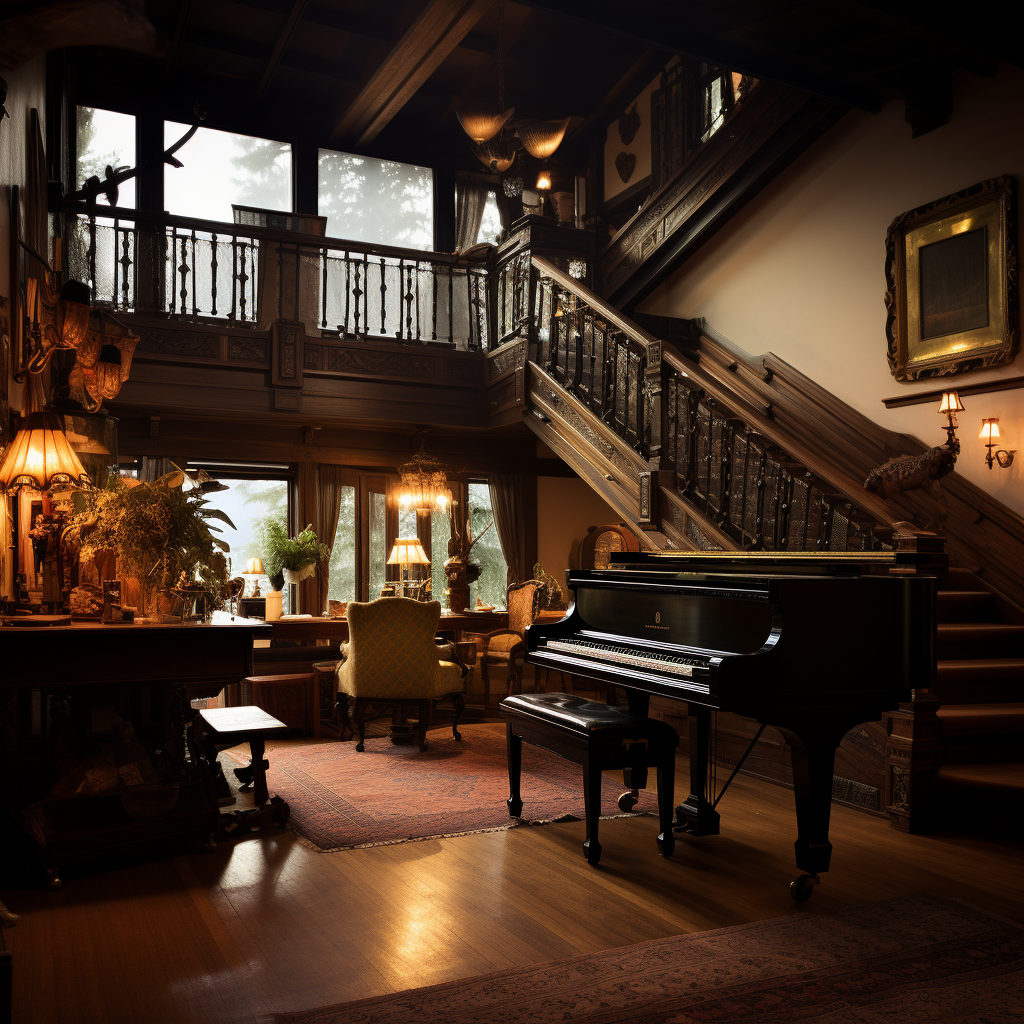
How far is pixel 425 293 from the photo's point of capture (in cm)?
892

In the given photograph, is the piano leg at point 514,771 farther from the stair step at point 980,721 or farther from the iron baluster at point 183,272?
the iron baluster at point 183,272

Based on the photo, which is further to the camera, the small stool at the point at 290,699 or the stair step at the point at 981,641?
the small stool at the point at 290,699

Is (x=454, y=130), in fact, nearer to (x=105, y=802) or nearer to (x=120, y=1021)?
(x=105, y=802)

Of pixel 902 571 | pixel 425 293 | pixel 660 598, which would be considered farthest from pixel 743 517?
pixel 425 293

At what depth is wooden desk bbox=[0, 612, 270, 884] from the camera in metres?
3.53

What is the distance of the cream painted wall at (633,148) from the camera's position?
32.3 ft

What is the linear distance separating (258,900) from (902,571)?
10.3 ft

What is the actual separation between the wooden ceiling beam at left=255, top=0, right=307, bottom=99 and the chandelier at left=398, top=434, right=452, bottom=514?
13.5ft

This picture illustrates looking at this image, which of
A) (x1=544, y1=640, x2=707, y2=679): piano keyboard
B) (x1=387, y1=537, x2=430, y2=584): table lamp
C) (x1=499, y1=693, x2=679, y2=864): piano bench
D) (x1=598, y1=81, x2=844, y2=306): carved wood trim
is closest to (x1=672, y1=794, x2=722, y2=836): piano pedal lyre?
(x1=499, y1=693, x2=679, y2=864): piano bench

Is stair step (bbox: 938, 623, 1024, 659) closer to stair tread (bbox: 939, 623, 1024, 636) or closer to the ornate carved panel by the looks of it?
stair tread (bbox: 939, 623, 1024, 636)

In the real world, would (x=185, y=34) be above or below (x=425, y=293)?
above

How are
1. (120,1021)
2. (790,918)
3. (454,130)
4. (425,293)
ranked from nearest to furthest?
(120,1021)
(790,918)
(425,293)
(454,130)

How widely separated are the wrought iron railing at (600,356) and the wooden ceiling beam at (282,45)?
10.4 feet

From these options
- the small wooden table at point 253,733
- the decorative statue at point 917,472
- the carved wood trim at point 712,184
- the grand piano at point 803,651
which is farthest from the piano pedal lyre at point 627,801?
the carved wood trim at point 712,184
